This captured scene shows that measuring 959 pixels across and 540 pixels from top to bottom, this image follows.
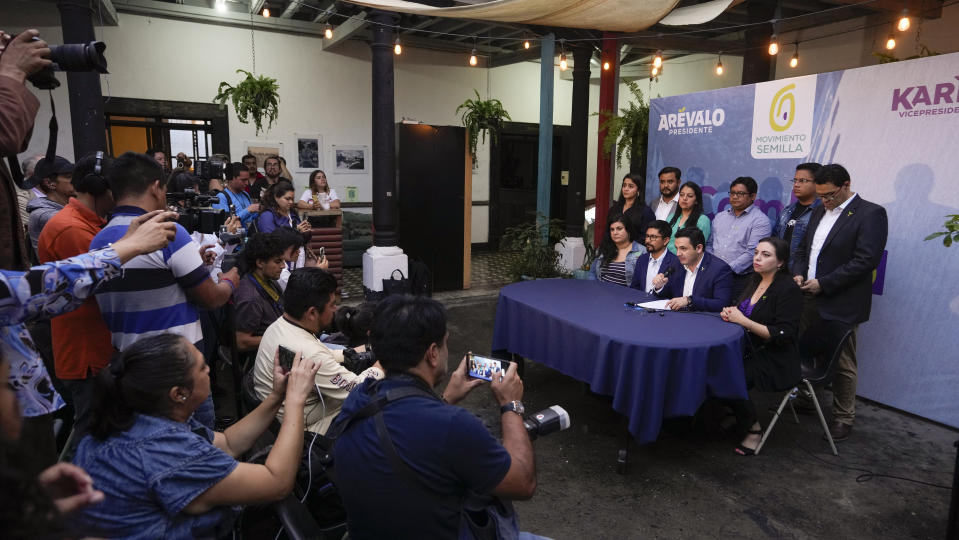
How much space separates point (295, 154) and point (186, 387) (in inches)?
357

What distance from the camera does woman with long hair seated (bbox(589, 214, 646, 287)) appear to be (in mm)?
4863

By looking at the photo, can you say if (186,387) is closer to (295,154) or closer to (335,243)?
(335,243)

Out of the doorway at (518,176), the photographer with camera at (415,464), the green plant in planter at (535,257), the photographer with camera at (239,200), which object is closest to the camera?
the photographer with camera at (415,464)

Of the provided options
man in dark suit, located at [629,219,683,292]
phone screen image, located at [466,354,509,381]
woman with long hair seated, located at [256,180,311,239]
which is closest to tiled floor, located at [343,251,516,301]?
woman with long hair seated, located at [256,180,311,239]

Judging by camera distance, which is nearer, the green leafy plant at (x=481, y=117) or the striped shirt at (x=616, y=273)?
the striped shirt at (x=616, y=273)

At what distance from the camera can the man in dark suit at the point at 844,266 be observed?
3.84 metres

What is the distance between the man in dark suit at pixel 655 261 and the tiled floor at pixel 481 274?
3980 millimetres

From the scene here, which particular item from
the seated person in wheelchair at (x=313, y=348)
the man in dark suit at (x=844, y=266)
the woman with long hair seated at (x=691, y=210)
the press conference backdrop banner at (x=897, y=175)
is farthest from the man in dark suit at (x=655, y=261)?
the seated person in wheelchair at (x=313, y=348)

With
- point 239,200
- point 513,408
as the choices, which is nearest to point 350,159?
point 239,200

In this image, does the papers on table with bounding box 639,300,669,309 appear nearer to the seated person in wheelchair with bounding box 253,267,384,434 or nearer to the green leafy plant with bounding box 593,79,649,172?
the seated person in wheelchair with bounding box 253,267,384,434

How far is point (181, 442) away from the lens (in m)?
1.44

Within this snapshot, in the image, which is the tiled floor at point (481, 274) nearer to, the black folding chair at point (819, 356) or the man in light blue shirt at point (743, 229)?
the man in light blue shirt at point (743, 229)

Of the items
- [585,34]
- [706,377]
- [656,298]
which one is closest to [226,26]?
[585,34]

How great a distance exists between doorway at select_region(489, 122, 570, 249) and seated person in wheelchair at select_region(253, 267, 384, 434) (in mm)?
9157
